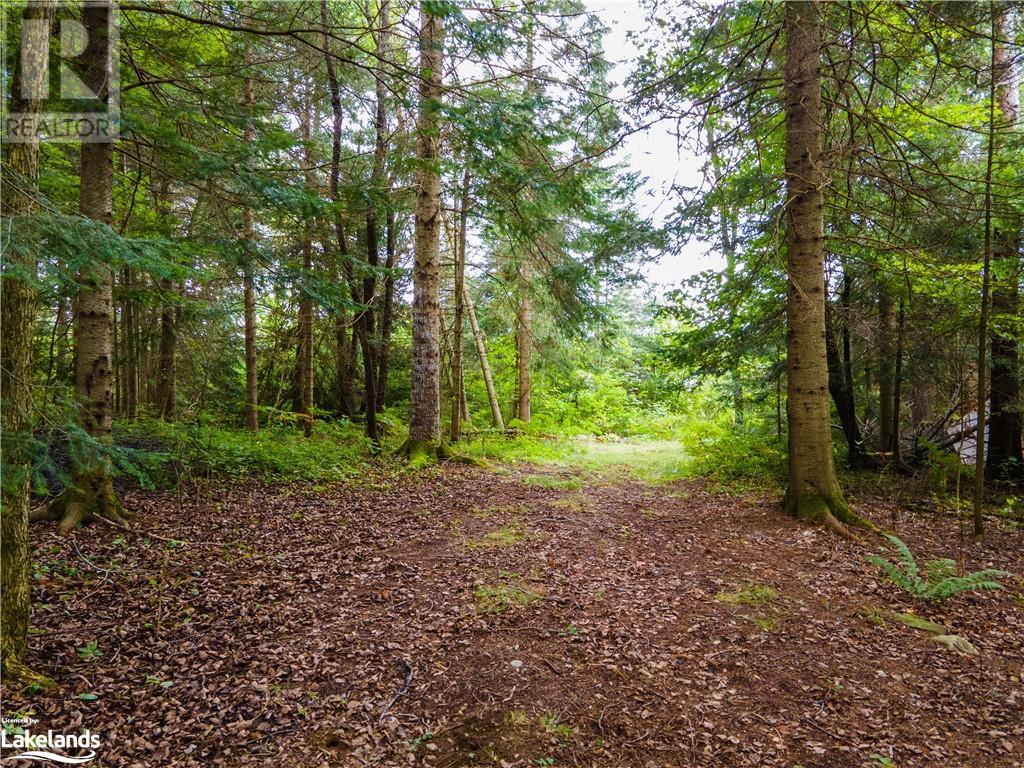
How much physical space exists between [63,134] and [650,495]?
9.39 meters

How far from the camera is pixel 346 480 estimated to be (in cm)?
865

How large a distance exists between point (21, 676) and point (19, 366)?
1850 mm

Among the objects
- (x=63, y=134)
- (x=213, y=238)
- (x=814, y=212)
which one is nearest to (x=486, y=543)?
(x=213, y=238)

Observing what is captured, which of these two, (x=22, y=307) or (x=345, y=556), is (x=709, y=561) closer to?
(x=345, y=556)

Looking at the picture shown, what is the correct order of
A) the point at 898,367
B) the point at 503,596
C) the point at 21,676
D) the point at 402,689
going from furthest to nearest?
the point at 898,367
the point at 503,596
the point at 402,689
the point at 21,676

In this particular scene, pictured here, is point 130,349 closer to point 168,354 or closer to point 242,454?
point 168,354

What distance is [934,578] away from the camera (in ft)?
16.0

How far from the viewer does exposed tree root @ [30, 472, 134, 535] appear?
539 centimetres

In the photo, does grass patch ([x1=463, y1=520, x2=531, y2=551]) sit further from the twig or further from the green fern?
the green fern

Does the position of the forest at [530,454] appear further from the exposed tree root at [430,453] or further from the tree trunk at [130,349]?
the tree trunk at [130,349]
